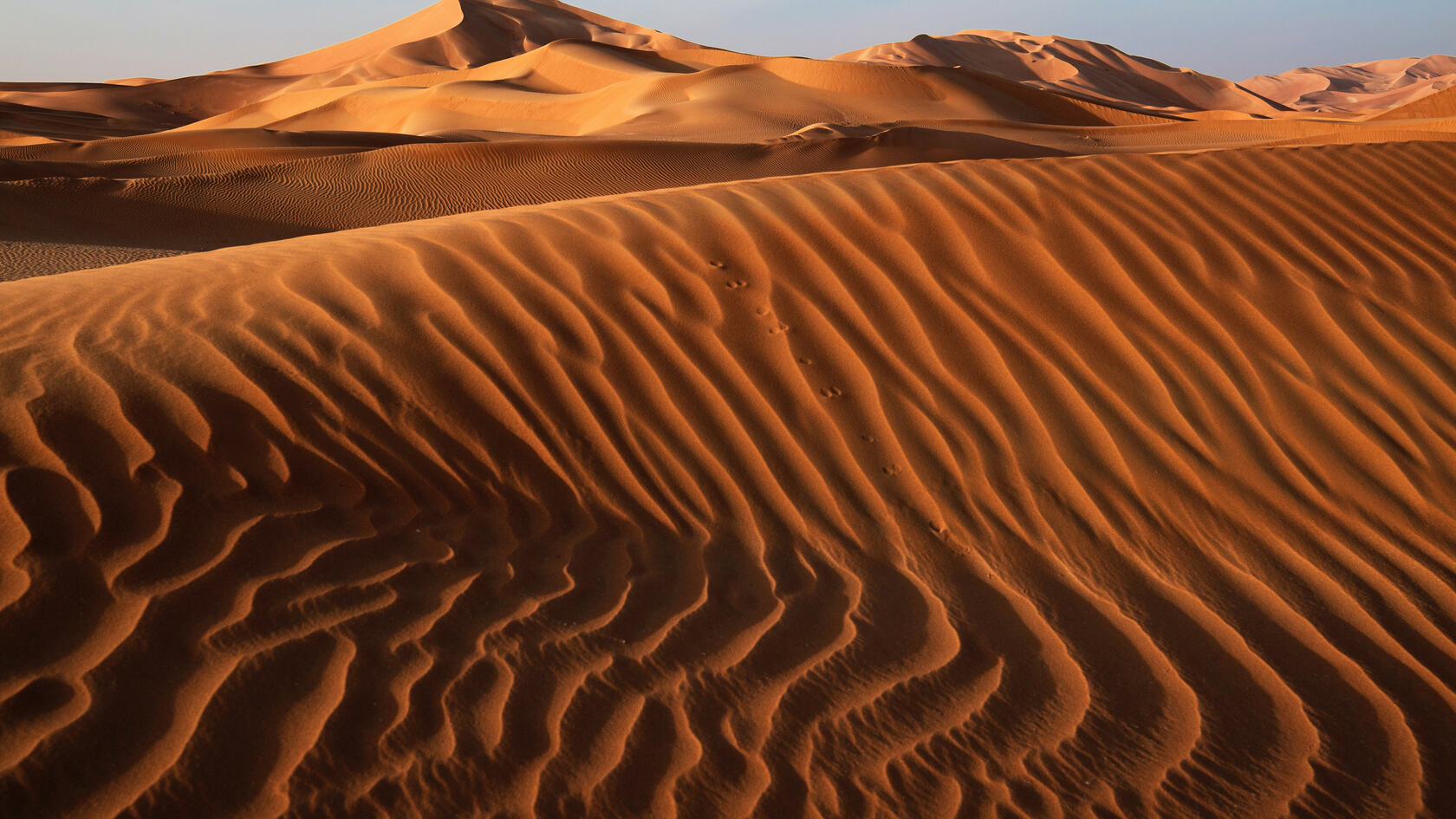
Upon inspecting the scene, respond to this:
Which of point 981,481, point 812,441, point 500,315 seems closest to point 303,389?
point 500,315

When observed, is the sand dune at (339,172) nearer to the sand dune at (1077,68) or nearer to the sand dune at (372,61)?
the sand dune at (372,61)

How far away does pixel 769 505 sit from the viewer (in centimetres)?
323

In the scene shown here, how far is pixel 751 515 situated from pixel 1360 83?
309 ft

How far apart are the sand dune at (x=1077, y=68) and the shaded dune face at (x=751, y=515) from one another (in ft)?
170

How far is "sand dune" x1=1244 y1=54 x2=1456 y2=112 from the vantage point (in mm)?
65500

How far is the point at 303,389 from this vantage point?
3252 mm

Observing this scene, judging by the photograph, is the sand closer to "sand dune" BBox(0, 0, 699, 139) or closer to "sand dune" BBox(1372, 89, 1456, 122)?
"sand dune" BBox(1372, 89, 1456, 122)

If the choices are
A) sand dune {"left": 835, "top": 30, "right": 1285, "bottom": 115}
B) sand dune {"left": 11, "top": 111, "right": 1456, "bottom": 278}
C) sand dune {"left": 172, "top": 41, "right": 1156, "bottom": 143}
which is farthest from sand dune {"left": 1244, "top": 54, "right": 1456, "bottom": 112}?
sand dune {"left": 11, "top": 111, "right": 1456, "bottom": 278}

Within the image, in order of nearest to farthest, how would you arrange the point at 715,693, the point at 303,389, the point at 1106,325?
the point at 715,693 → the point at 303,389 → the point at 1106,325

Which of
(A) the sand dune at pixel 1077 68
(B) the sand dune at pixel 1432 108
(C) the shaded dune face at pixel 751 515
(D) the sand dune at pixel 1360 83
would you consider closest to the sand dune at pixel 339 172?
(B) the sand dune at pixel 1432 108

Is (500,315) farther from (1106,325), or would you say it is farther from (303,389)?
(1106,325)

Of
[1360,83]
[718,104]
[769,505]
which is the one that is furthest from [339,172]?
[1360,83]

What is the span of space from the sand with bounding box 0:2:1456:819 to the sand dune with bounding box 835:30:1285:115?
5170cm

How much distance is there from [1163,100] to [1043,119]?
3234 centimetres
